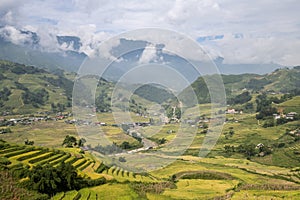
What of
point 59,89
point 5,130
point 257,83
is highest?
point 257,83

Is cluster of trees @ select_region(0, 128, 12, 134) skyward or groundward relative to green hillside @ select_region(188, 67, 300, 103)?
groundward

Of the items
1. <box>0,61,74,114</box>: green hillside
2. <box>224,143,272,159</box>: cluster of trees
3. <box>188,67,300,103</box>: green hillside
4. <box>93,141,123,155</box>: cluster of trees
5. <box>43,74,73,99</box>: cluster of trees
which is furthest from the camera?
<box>43,74,73,99</box>: cluster of trees

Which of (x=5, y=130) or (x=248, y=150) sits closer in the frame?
(x=248, y=150)

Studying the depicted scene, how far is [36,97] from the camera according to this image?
4114 inches

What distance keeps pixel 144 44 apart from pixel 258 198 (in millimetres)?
9937

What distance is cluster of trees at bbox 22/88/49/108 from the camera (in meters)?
99.7

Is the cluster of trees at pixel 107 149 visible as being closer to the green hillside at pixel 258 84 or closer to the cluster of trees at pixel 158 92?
the cluster of trees at pixel 158 92

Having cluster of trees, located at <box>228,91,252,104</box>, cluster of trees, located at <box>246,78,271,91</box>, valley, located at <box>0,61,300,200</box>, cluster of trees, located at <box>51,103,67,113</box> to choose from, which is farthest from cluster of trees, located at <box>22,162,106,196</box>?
cluster of trees, located at <box>246,78,271,91</box>

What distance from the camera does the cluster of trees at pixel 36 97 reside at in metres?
99.7

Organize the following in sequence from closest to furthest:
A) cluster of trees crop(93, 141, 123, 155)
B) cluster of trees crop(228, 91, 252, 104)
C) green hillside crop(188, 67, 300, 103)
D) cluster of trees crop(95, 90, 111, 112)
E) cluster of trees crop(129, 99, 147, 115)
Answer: cluster of trees crop(93, 141, 123, 155) < cluster of trees crop(129, 99, 147, 115) < cluster of trees crop(95, 90, 111, 112) < cluster of trees crop(228, 91, 252, 104) < green hillside crop(188, 67, 300, 103)

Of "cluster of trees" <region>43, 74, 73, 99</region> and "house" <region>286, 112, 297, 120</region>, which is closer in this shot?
"house" <region>286, 112, 297, 120</region>

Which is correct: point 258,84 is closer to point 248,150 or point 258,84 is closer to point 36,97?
point 36,97

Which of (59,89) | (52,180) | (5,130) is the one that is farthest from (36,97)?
(52,180)

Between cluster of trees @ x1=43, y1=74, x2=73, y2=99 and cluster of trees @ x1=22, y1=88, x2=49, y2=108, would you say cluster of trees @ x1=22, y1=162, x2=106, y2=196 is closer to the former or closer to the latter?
cluster of trees @ x1=22, y1=88, x2=49, y2=108
